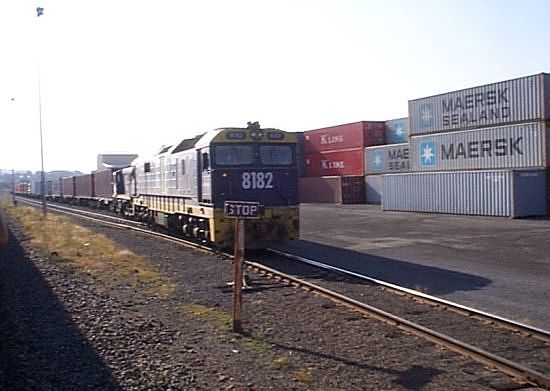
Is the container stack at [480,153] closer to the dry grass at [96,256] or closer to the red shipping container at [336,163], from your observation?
the red shipping container at [336,163]

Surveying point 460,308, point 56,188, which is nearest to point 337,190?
point 56,188

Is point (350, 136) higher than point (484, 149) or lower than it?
higher

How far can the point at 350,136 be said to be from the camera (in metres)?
51.3

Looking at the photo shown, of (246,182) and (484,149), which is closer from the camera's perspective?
(246,182)

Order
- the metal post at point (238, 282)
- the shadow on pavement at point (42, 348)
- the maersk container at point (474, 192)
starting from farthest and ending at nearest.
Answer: the maersk container at point (474, 192)
the metal post at point (238, 282)
the shadow on pavement at point (42, 348)

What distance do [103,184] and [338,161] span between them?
19.4 m

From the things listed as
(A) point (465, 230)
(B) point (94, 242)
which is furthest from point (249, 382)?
(A) point (465, 230)

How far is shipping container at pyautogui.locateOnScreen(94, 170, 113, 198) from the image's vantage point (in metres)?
38.9

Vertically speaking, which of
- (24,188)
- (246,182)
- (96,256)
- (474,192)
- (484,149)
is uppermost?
(484,149)

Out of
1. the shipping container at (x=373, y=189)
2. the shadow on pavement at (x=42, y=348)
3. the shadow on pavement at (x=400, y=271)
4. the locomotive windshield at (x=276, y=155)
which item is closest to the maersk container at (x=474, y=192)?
the shipping container at (x=373, y=189)

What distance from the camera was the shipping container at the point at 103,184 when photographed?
38875 millimetres

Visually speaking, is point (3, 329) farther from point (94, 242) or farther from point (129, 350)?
point (94, 242)

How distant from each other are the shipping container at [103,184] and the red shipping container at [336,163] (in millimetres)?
18780

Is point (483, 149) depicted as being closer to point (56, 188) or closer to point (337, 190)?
point (337, 190)
